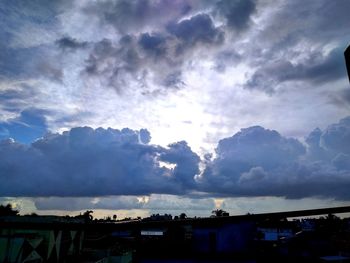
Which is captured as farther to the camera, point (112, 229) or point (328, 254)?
point (328, 254)

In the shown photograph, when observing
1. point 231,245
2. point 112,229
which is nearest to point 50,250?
point 231,245

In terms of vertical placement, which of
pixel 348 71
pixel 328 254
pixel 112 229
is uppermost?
pixel 348 71

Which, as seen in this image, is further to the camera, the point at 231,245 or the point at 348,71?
the point at 231,245

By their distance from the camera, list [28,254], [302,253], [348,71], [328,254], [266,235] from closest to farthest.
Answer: [348,71] → [28,254] → [302,253] → [328,254] → [266,235]

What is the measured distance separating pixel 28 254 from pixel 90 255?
7.74m

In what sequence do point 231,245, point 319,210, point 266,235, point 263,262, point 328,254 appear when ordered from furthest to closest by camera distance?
point 266,235, point 328,254, point 231,245, point 263,262, point 319,210

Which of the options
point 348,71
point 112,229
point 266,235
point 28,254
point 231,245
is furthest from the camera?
point 266,235

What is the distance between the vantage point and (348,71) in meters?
2.23

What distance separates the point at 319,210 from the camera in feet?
6.30

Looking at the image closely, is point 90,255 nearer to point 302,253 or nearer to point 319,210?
point 302,253

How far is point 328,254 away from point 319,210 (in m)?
35.9

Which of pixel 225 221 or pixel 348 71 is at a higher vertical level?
pixel 348 71

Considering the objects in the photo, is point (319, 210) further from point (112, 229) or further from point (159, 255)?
point (159, 255)

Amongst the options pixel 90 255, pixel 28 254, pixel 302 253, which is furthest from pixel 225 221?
pixel 302 253
